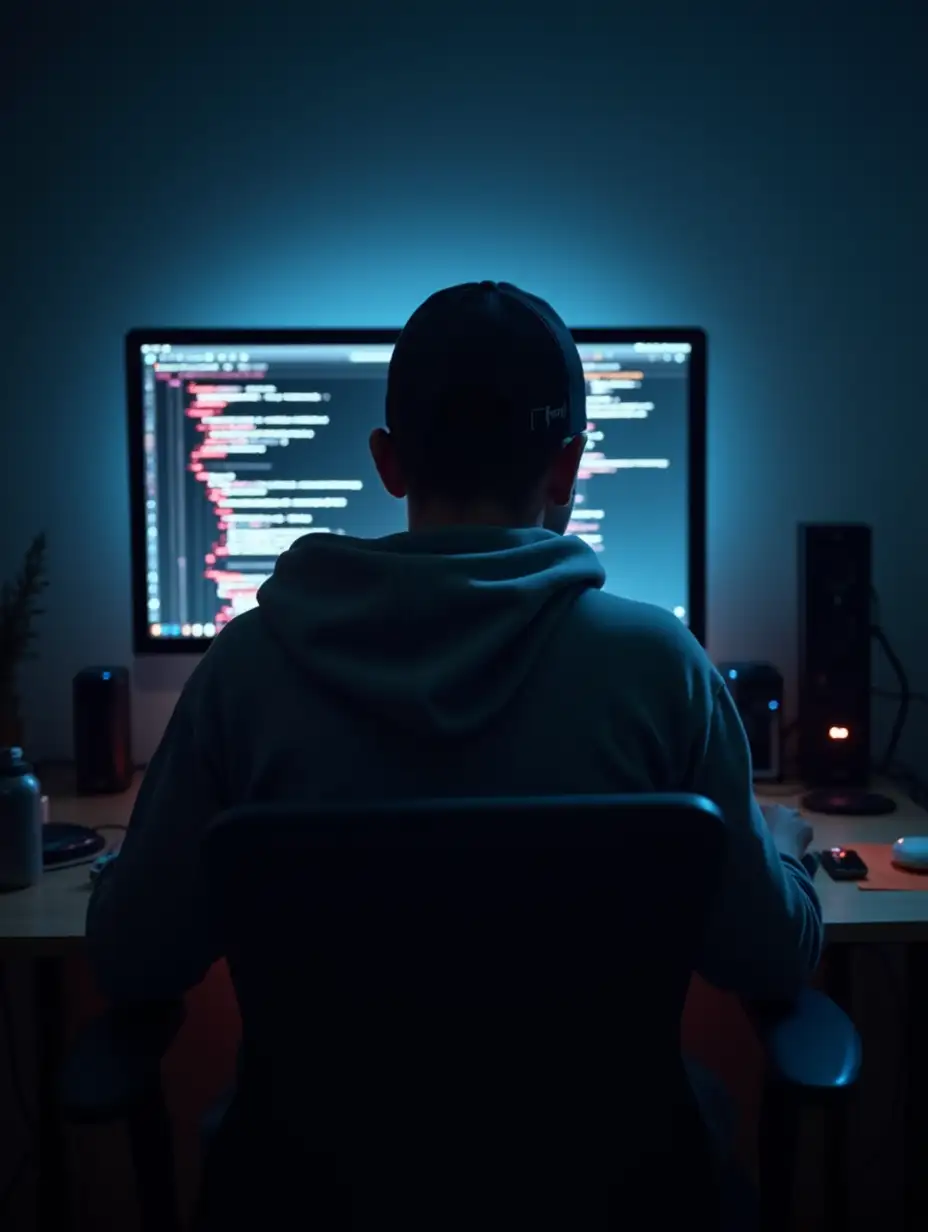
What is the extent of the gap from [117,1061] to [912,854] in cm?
92

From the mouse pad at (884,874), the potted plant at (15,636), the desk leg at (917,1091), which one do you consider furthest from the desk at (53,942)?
the desk leg at (917,1091)

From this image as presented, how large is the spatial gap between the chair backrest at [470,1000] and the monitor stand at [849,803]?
34.1 inches

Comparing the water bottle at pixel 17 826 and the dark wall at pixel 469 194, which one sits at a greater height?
the dark wall at pixel 469 194

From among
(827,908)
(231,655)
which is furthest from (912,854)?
(231,655)

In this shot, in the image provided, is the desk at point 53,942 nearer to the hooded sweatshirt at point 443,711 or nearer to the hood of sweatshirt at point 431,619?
the hooded sweatshirt at point 443,711

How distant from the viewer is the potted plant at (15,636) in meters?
1.79

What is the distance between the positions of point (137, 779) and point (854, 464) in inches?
49.8

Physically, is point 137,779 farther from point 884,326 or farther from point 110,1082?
point 884,326

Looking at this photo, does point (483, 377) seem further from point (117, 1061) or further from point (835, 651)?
point (835, 651)

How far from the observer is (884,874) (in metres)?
1.42

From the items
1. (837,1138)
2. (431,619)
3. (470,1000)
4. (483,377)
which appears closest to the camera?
(470,1000)

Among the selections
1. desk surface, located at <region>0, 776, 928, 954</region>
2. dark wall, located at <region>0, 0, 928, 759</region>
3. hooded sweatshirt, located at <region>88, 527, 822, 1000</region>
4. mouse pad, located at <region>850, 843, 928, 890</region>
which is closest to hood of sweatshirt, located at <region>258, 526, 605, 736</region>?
hooded sweatshirt, located at <region>88, 527, 822, 1000</region>

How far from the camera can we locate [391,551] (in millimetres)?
946

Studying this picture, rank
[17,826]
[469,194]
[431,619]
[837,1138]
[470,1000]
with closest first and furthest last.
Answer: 1. [470,1000]
2. [431,619]
3. [17,826]
4. [837,1138]
5. [469,194]
